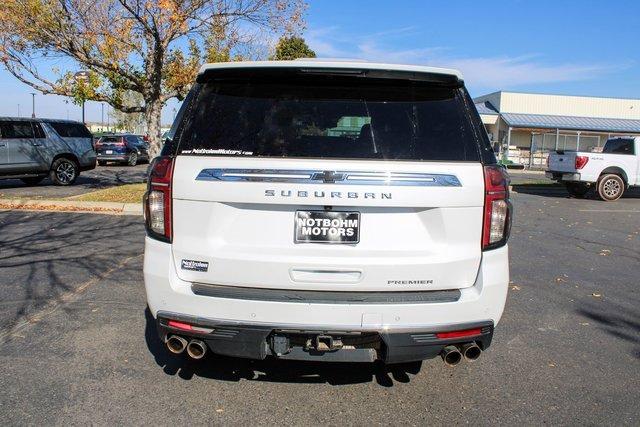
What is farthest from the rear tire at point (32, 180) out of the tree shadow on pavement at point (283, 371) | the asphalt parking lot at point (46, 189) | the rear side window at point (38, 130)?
the tree shadow on pavement at point (283, 371)

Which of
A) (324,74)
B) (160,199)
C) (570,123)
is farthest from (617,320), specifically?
(570,123)

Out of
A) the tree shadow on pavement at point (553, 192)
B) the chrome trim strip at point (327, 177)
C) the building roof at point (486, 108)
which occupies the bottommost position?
the tree shadow on pavement at point (553, 192)

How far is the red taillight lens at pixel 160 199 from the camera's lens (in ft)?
10.1

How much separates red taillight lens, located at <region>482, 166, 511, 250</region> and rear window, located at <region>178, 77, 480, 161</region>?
149 mm

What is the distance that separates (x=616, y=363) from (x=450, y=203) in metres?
2.17

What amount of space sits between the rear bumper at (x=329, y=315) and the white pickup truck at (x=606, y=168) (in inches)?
591

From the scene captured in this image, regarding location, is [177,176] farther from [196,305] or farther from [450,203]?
[450,203]

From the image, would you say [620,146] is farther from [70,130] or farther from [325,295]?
[325,295]

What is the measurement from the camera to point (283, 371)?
3.90m

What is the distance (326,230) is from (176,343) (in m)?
1.10

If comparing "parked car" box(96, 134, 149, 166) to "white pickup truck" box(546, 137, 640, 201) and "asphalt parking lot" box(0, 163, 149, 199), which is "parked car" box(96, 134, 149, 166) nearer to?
"asphalt parking lot" box(0, 163, 149, 199)

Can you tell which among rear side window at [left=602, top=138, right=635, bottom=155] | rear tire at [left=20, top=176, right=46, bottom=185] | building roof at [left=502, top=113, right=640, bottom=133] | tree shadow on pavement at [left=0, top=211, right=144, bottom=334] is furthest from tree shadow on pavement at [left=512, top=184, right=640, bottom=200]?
building roof at [left=502, top=113, right=640, bottom=133]

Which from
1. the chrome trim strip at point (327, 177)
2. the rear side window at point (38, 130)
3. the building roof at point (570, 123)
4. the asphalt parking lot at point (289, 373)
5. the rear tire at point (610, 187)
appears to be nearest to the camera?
the chrome trim strip at point (327, 177)

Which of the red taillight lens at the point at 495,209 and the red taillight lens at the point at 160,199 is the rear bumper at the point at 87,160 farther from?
the red taillight lens at the point at 495,209
